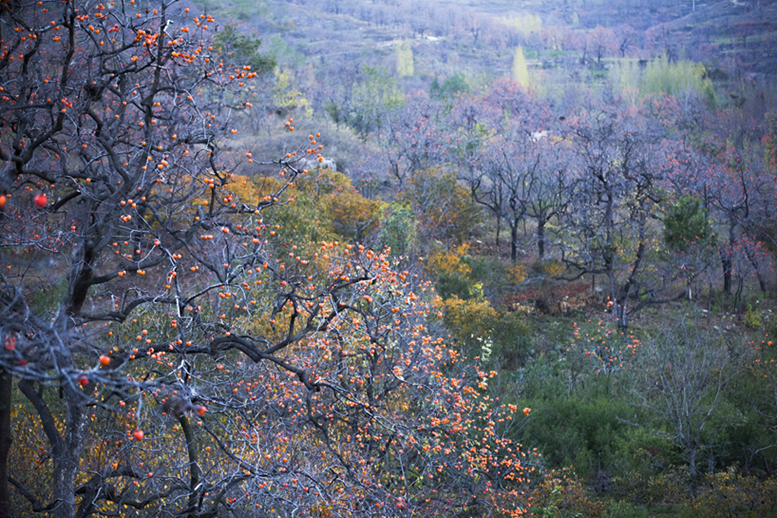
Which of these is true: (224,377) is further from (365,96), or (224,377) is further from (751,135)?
(751,135)

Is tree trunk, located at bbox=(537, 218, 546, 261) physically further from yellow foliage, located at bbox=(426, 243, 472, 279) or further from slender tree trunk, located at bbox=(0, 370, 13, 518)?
slender tree trunk, located at bbox=(0, 370, 13, 518)

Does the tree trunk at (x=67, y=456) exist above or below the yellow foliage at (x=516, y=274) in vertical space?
above

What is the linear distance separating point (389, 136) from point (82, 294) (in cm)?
2878

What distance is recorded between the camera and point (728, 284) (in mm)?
18734

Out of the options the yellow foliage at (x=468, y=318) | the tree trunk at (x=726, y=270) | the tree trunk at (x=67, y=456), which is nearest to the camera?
the tree trunk at (x=67, y=456)

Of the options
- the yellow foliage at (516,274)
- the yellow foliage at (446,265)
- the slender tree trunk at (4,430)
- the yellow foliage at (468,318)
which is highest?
the slender tree trunk at (4,430)

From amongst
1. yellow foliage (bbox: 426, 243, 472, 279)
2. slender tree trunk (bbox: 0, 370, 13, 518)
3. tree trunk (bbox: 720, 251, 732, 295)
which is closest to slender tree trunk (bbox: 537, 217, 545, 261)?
yellow foliage (bbox: 426, 243, 472, 279)

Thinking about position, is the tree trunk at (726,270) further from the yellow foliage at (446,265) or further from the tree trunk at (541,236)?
the yellow foliage at (446,265)

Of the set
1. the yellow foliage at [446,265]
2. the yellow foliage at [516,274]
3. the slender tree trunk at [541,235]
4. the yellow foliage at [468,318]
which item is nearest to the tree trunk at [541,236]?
the slender tree trunk at [541,235]

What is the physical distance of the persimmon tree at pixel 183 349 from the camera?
4023 mm

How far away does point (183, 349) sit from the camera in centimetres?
373

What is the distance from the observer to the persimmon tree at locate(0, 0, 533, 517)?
13.2ft

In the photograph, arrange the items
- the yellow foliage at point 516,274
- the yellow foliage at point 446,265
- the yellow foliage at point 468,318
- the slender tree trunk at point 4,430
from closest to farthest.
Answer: the slender tree trunk at point 4,430, the yellow foliage at point 468,318, the yellow foliage at point 446,265, the yellow foliage at point 516,274

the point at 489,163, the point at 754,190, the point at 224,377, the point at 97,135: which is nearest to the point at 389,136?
the point at 489,163
